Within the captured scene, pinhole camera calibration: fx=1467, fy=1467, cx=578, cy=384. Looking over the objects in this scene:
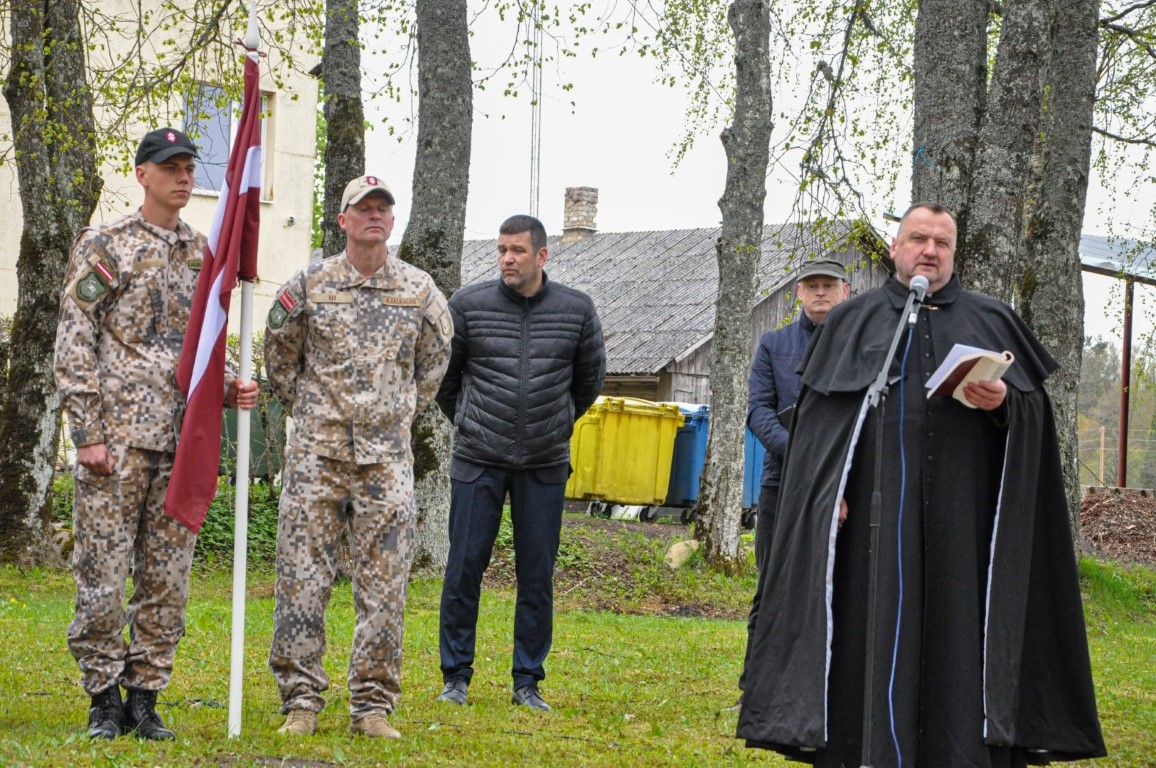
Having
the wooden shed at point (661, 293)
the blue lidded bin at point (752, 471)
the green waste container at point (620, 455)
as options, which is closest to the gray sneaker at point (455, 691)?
the green waste container at point (620, 455)

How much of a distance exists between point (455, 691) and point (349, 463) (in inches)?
71.2

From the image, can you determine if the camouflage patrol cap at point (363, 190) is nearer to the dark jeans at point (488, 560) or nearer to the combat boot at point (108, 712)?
the dark jeans at point (488, 560)

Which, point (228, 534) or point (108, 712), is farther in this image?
point (228, 534)

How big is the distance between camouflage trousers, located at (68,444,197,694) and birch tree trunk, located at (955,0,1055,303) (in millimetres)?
4262

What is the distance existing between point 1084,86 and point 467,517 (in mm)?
10339

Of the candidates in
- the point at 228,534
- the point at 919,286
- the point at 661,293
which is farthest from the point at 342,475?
the point at 661,293

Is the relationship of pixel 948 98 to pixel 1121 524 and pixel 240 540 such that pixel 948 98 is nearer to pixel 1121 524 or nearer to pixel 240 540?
pixel 240 540

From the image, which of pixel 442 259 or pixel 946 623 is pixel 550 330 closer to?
pixel 946 623

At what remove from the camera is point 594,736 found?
7.01m

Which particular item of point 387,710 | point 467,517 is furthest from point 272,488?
point 387,710

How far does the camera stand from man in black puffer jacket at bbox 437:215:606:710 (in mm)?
7621

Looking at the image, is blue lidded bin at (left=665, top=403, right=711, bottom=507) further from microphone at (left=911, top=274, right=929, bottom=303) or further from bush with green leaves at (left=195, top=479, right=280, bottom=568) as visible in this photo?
microphone at (left=911, top=274, right=929, bottom=303)

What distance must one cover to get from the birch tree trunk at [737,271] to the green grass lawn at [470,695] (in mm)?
2314

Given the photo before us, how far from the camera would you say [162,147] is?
6.07 m
